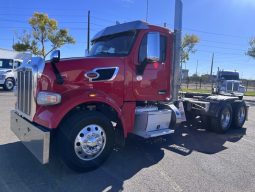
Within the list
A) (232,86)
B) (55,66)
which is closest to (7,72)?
(232,86)

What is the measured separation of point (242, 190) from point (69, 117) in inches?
113

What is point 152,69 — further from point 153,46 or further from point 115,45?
point 115,45

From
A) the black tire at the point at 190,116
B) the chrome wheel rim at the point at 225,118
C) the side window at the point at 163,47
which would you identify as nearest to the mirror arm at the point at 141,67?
the side window at the point at 163,47

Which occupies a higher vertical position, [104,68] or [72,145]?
[104,68]

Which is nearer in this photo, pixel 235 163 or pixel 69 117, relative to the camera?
pixel 69 117

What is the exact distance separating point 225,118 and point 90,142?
5.27 m

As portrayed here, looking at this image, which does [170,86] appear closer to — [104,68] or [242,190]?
[104,68]

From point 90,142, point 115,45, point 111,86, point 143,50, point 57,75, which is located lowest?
point 90,142

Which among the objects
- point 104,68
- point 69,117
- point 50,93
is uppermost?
point 104,68

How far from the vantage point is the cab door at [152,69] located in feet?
18.0

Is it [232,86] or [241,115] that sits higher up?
[232,86]

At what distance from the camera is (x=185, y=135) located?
24.8 ft

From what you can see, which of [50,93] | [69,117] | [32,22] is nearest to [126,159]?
[69,117]

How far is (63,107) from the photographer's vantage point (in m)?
4.21
